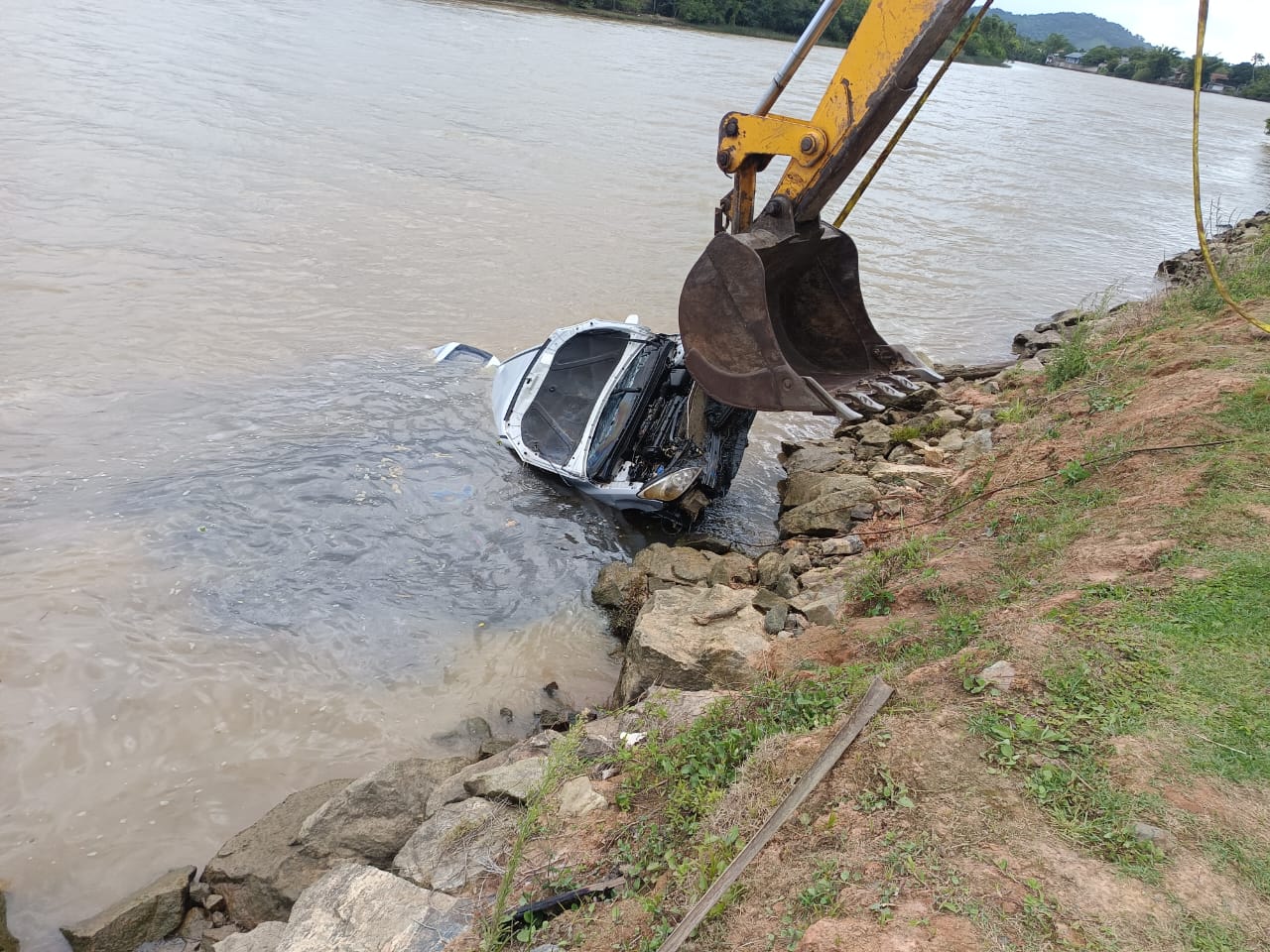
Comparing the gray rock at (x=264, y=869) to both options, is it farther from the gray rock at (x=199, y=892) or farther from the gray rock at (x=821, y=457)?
the gray rock at (x=821, y=457)

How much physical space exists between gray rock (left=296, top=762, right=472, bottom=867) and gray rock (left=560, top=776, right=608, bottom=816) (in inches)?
42.4

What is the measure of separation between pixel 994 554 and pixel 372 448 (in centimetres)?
666

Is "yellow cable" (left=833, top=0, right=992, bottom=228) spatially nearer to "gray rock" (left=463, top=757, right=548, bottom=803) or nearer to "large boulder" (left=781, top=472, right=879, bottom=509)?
"large boulder" (left=781, top=472, right=879, bottom=509)

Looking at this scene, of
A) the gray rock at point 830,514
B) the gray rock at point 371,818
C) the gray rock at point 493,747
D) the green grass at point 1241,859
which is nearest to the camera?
the green grass at point 1241,859

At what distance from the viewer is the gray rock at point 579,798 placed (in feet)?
13.1

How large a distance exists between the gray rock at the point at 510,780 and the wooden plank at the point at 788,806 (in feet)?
4.75

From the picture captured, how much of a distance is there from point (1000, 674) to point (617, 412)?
17.1 feet

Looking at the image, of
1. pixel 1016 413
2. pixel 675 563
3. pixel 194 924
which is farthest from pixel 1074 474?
pixel 194 924

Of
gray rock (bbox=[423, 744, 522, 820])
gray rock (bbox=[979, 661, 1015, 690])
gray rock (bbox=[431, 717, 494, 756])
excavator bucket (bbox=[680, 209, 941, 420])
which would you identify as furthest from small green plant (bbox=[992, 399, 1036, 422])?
gray rock (bbox=[423, 744, 522, 820])

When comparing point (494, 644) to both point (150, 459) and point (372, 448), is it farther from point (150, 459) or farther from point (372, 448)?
point (150, 459)

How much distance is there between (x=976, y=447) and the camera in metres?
8.49

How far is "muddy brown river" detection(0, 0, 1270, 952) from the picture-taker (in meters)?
5.81

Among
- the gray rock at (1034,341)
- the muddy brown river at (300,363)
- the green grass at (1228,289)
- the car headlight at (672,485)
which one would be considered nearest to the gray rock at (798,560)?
the car headlight at (672,485)

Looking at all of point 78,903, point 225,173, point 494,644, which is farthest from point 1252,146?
point 78,903
